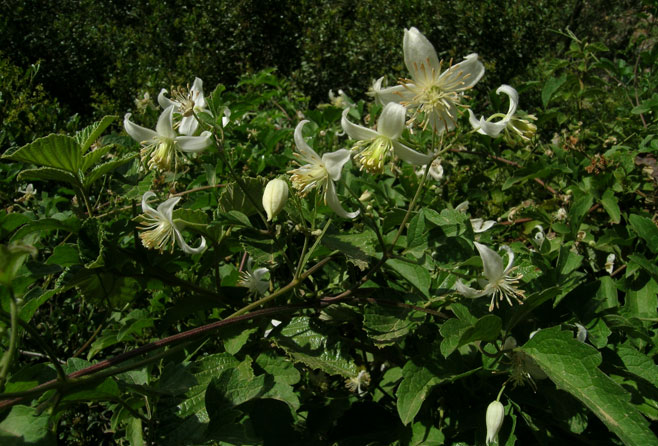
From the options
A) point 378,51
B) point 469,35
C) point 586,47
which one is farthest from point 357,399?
point 469,35

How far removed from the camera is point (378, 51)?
6.18 metres

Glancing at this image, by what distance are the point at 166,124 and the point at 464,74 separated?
0.60 m

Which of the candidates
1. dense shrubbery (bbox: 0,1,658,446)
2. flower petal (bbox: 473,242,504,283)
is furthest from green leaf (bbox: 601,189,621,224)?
flower petal (bbox: 473,242,504,283)

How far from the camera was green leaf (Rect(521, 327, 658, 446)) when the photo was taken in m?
0.73

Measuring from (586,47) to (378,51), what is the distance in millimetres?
4667

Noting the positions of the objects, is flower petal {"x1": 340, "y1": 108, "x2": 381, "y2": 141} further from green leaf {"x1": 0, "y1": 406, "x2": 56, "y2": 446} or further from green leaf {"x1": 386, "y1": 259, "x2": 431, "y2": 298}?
green leaf {"x1": 0, "y1": 406, "x2": 56, "y2": 446}

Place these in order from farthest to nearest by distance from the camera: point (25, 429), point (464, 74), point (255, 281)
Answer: point (255, 281), point (464, 74), point (25, 429)

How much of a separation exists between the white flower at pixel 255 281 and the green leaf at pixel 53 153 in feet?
1.51

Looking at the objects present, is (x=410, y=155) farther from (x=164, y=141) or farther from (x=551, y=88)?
(x=551, y=88)

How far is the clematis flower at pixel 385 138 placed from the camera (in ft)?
2.82

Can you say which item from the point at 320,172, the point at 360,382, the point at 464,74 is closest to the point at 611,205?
the point at 464,74

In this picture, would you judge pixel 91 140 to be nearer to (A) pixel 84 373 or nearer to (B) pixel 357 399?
(A) pixel 84 373

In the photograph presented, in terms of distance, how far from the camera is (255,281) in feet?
3.94

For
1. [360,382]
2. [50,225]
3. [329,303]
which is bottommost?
[360,382]
